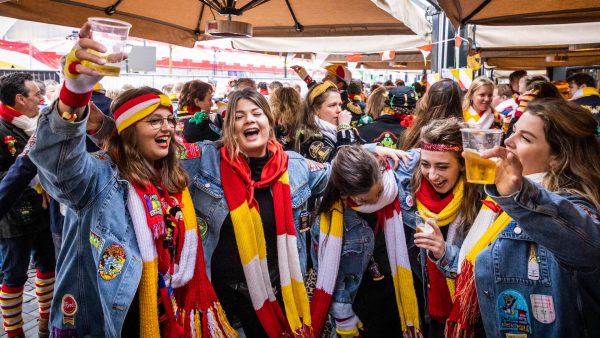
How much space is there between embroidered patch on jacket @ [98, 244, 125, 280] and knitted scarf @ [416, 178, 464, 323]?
161 centimetres

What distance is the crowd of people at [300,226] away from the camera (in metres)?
1.67

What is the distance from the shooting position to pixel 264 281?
253cm

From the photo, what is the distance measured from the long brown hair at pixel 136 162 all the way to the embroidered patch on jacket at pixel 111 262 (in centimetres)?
35

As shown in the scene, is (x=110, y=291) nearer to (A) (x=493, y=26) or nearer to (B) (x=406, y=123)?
(B) (x=406, y=123)

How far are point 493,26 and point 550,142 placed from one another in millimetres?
2935

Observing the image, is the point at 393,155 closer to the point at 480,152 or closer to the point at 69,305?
the point at 480,152

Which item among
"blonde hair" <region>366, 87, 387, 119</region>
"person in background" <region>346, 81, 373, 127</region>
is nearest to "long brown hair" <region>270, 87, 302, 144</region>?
"person in background" <region>346, 81, 373, 127</region>

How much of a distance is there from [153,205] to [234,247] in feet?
1.87

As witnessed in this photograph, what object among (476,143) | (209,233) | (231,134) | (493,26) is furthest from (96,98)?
(493,26)

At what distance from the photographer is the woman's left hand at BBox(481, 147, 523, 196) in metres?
1.37

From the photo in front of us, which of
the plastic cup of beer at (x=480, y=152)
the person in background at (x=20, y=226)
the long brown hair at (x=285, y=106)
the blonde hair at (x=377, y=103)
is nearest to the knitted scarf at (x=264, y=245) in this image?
the plastic cup of beer at (x=480, y=152)

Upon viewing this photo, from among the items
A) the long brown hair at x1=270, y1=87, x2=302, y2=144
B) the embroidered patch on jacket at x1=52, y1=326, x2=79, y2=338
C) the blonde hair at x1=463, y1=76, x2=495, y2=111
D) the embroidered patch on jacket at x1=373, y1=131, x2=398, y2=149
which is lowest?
the embroidered patch on jacket at x1=52, y1=326, x2=79, y2=338

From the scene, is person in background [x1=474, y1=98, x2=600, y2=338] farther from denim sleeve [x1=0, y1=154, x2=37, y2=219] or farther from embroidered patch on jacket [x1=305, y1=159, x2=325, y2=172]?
denim sleeve [x1=0, y1=154, x2=37, y2=219]

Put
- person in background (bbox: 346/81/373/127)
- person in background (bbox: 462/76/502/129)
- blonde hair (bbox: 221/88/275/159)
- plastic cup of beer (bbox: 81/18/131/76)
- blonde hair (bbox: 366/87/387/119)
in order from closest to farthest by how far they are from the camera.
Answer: plastic cup of beer (bbox: 81/18/131/76) → blonde hair (bbox: 221/88/275/159) → person in background (bbox: 462/76/502/129) → person in background (bbox: 346/81/373/127) → blonde hair (bbox: 366/87/387/119)
